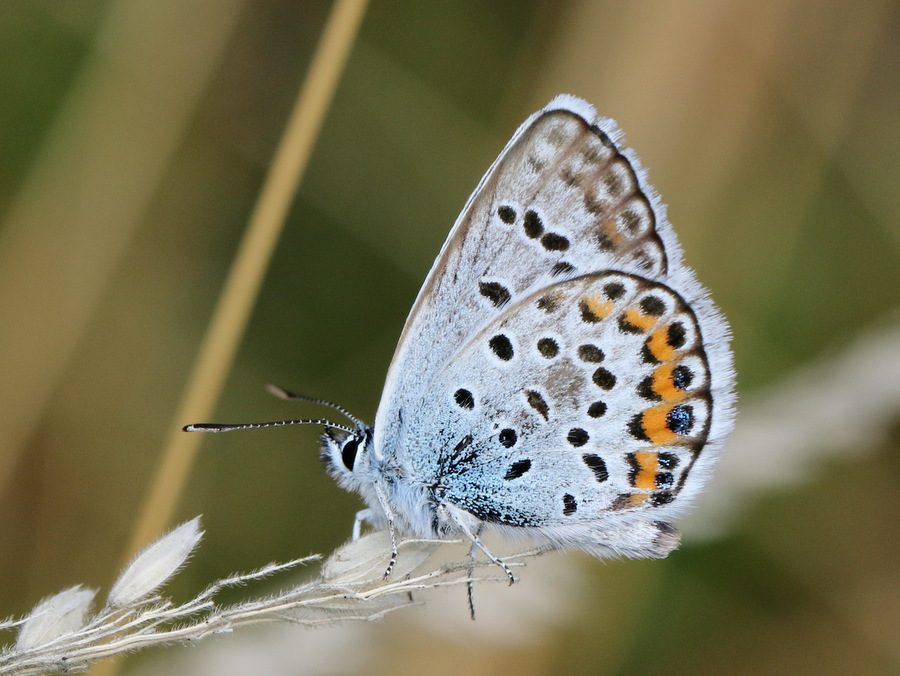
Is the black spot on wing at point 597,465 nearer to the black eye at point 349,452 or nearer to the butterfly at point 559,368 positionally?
the butterfly at point 559,368

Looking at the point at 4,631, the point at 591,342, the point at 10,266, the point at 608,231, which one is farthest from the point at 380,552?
the point at 10,266

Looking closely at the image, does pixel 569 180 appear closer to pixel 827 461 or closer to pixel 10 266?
pixel 827 461

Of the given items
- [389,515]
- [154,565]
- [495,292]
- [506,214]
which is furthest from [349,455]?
[154,565]

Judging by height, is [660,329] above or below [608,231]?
below

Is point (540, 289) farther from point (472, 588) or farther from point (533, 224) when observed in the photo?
point (472, 588)

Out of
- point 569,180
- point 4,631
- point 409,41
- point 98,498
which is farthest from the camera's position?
point 409,41

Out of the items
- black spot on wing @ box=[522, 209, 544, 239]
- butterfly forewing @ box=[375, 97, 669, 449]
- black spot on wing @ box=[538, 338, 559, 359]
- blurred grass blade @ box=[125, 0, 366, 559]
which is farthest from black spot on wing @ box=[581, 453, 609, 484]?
blurred grass blade @ box=[125, 0, 366, 559]

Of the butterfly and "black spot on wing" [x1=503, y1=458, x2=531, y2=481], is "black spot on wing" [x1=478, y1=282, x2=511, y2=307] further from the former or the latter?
"black spot on wing" [x1=503, y1=458, x2=531, y2=481]
